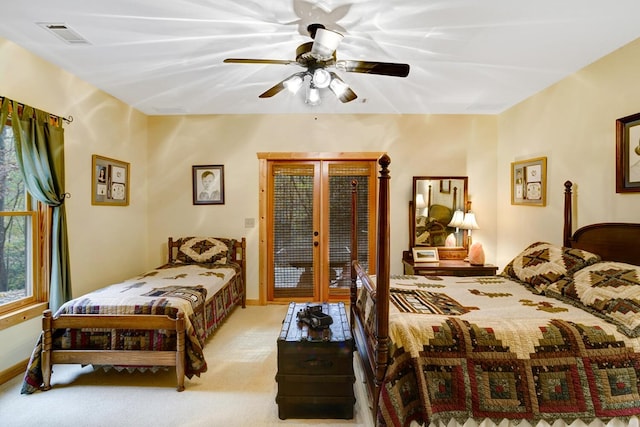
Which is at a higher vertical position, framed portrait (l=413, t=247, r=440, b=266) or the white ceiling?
the white ceiling

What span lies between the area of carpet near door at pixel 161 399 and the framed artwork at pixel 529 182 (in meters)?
2.74

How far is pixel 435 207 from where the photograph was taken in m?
4.28

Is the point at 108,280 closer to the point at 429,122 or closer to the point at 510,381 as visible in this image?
the point at 510,381

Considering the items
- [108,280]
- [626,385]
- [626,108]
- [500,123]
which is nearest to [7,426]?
[108,280]

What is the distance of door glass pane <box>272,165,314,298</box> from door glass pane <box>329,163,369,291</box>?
30 centimetres

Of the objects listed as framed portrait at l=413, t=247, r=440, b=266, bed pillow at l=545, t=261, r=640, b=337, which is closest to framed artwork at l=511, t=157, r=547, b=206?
framed portrait at l=413, t=247, r=440, b=266

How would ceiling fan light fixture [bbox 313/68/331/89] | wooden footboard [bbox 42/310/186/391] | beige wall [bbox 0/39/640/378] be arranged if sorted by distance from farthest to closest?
beige wall [bbox 0/39/640/378] → wooden footboard [bbox 42/310/186/391] → ceiling fan light fixture [bbox 313/68/331/89]

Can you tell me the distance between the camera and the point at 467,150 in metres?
4.38

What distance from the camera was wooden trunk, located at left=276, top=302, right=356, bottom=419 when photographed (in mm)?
2092

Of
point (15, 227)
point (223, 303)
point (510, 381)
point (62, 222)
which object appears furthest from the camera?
point (223, 303)

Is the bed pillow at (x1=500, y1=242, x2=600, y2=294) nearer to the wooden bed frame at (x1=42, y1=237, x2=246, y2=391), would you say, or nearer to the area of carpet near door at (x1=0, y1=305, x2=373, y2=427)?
the area of carpet near door at (x1=0, y1=305, x2=373, y2=427)

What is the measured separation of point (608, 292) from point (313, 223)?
124 inches

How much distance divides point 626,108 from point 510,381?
7.87 feet

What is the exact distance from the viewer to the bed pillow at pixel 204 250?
4.13 m
